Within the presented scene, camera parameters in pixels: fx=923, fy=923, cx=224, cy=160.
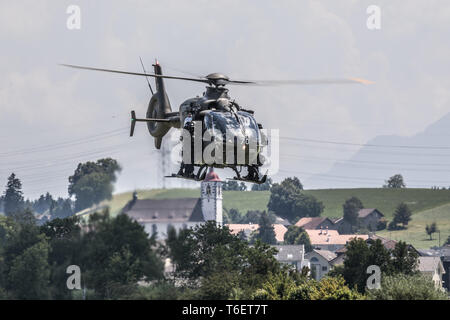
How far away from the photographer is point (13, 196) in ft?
433

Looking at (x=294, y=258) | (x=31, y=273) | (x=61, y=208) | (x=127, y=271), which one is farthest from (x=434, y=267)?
(x=127, y=271)

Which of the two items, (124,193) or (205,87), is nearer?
(205,87)

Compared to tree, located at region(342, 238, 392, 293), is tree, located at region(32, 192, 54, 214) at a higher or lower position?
higher

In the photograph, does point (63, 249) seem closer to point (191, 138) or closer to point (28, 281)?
point (28, 281)

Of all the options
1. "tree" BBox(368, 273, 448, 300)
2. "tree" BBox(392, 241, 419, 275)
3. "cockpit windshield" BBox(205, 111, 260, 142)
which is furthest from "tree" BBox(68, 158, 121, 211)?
"tree" BBox(392, 241, 419, 275)

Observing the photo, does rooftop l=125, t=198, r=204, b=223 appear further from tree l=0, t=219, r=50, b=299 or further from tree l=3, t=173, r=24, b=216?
tree l=3, t=173, r=24, b=216

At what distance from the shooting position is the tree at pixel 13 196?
12553 centimetres

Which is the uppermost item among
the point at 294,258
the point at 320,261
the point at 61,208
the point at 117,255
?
the point at 61,208

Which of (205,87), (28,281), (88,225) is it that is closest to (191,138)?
(205,87)

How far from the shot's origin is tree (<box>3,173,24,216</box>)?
412ft

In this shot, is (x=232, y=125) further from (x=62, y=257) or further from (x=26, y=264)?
(x=26, y=264)

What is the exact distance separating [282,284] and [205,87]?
31.5 meters
